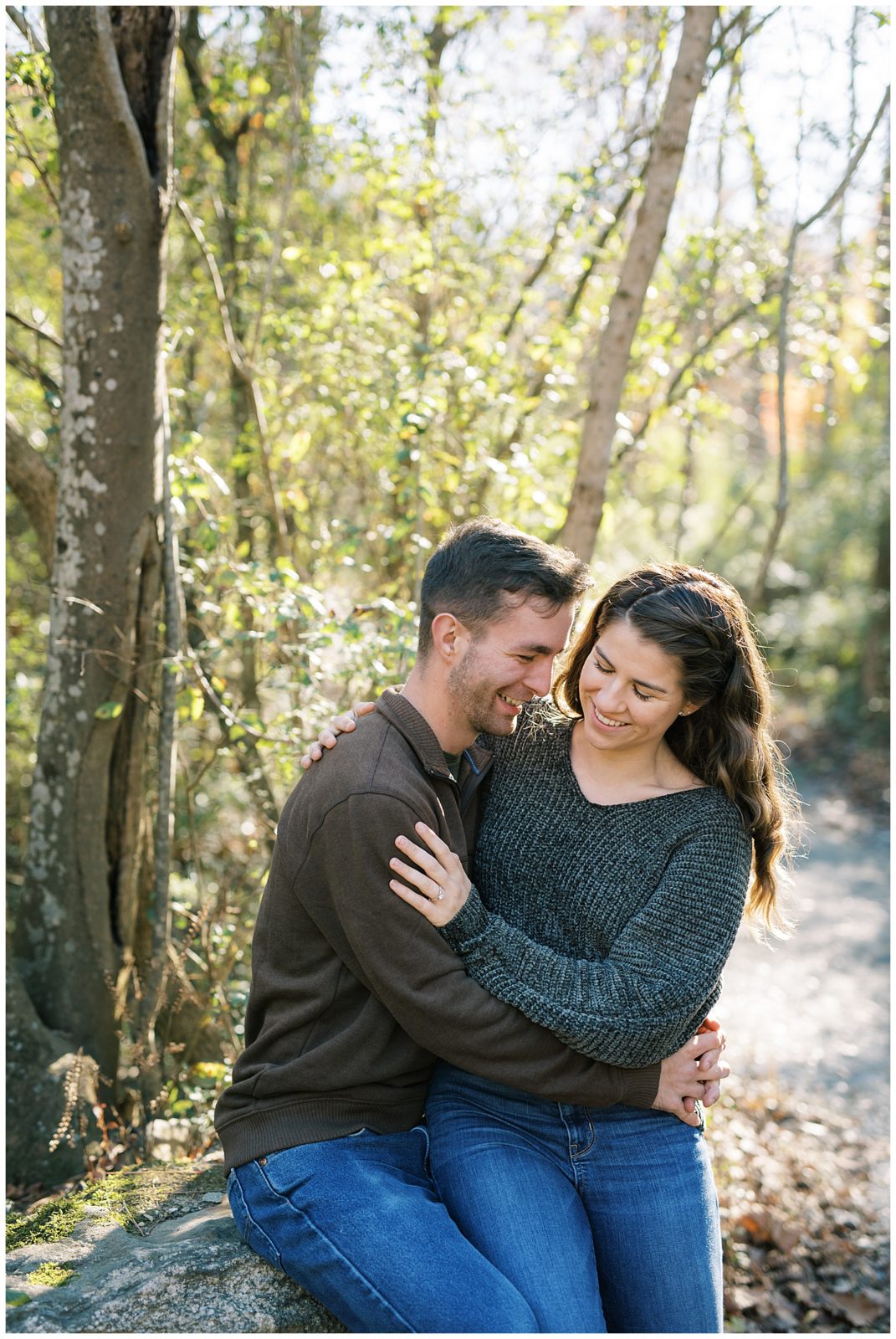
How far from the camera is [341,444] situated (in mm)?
5652

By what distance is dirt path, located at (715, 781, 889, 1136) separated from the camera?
644cm

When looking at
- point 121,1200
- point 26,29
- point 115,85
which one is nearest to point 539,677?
point 121,1200

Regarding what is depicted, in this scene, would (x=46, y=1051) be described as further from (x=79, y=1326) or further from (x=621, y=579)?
(x=621, y=579)

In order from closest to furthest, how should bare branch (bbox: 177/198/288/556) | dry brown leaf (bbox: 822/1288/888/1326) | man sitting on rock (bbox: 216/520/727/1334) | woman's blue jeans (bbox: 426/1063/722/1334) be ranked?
man sitting on rock (bbox: 216/520/727/1334)
woman's blue jeans (bbox: 426/1063/722/1334)
dry brown leaf (bbox: 822/1288/888/1326)
bare branch (bbox: 177/198/288/556)

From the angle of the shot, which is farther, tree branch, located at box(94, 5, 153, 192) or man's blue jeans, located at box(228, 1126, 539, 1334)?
tree branch, located at box(94, 5, 153, 192)

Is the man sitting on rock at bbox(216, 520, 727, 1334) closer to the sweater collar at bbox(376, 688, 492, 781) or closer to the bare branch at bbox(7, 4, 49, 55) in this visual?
the sweater collar at bbox(376, 688, 492, 781)

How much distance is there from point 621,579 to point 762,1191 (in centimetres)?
336

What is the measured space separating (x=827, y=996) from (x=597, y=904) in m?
5.81

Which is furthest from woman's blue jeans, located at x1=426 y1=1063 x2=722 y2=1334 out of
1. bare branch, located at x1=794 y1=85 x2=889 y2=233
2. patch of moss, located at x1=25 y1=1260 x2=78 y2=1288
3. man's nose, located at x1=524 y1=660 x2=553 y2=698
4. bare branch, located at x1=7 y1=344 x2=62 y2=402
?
bare branch, located at x1=794 y1=85 x2=889 y2=233

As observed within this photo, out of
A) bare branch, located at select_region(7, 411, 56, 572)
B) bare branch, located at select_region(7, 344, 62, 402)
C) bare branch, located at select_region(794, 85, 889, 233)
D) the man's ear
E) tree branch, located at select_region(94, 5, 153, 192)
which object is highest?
bare branch, located at select_region(794, 85, 889, 233)

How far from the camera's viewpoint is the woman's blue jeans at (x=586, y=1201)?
227cm

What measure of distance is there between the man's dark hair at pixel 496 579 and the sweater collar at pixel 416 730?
15cm

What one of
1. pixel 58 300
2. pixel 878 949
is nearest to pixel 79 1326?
pixel 58 300

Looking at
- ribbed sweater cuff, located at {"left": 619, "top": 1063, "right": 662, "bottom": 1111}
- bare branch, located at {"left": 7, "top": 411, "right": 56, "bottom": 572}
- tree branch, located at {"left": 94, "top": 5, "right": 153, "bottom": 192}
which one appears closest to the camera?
ribbed sweater cuff, located at {"left": 619, "top": 1063, "right": 662, "bottom": 1111}
